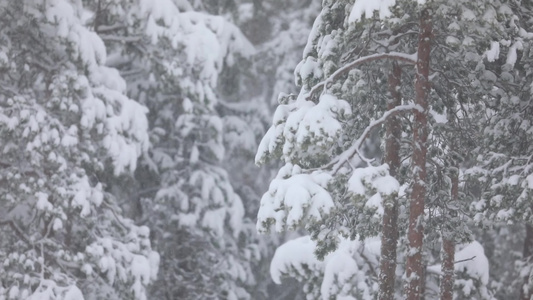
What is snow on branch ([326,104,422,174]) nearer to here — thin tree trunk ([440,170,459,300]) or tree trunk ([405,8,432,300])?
tree trunk ([405,8,432,300])

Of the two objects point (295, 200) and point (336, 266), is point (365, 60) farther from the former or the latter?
point (336, 266)

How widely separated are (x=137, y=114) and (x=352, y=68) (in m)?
6.73

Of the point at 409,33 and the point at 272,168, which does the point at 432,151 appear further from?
the point at 272,168

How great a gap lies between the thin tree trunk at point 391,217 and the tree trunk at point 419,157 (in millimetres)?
761

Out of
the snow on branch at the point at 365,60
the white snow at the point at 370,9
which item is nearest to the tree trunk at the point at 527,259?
the snow on branch at the point at 365,60

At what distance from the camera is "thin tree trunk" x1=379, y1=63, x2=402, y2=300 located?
863cm

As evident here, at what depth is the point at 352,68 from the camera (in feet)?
27.0

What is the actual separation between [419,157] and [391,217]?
1.09 m

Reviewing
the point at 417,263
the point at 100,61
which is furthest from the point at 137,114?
the point at 417,263

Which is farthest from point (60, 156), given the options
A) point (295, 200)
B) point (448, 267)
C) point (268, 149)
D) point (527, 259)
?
point (527, 259)

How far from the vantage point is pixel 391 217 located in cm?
864

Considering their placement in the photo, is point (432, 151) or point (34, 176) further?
point (34, 176)

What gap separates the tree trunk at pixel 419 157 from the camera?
778 centimetres

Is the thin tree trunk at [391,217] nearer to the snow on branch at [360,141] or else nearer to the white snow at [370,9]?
the snow on branch at [360,141]
